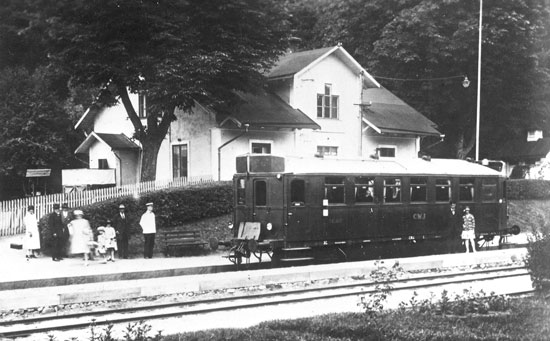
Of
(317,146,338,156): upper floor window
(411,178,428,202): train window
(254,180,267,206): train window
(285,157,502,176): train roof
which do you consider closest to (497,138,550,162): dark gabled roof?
(317,146,338,156): upper floor window

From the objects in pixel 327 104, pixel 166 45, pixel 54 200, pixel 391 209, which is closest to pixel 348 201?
pixel 391 209

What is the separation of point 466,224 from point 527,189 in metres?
17.0

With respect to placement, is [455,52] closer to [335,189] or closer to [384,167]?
[384,167]

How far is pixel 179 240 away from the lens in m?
21.7

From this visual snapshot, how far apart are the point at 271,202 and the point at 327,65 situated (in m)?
16.0

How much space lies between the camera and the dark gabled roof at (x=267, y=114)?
2936 centimetres

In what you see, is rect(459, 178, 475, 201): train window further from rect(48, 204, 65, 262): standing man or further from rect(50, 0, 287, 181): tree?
rect(48, 204, 65, 262): standing man

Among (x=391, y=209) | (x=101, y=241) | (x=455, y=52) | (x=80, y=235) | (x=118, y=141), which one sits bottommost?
(x=101, y=241)

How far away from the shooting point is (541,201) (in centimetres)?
3728

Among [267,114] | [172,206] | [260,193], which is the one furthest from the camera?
[267,114]

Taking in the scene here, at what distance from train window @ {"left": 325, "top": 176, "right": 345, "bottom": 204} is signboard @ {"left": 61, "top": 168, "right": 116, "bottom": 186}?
17.6 m

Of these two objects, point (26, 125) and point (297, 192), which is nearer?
point (297, 192)

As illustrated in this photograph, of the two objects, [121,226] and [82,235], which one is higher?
[121,226]

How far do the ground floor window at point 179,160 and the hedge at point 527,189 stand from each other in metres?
18.2
